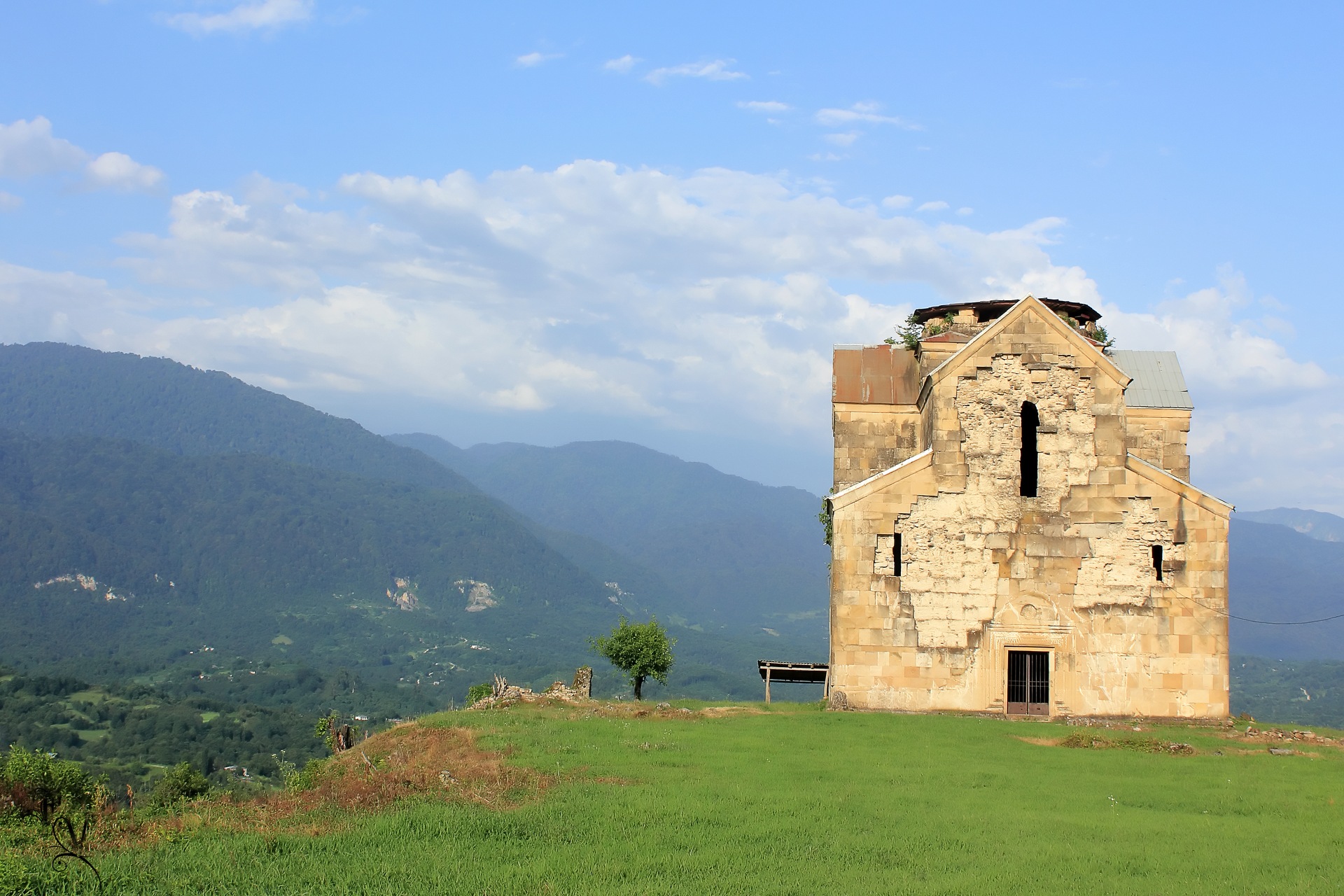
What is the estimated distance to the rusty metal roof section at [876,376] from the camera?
122 feet

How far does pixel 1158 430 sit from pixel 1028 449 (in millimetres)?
8745

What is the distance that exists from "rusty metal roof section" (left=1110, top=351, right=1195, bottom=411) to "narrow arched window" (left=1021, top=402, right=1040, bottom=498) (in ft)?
24.5

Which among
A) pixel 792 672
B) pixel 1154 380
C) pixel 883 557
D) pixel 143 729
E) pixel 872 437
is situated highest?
pixel 1154 380

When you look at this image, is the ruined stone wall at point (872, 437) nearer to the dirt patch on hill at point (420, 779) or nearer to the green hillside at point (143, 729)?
the dirt patch on hill at point (420, 779)

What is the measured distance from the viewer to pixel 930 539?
30453mm

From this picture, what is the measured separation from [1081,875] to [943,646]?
54.4ft

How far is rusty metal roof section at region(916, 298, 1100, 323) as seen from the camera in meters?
39.3

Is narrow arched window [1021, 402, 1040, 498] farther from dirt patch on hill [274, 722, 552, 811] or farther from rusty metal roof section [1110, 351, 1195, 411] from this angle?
dirt patch on hill [274, 722, 552, 811]

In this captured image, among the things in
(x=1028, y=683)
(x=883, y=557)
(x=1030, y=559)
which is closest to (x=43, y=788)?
(x=883, y=557)

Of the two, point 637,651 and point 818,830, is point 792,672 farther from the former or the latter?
point 818,830

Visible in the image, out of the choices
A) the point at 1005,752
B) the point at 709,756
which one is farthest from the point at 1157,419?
the point at 709,756

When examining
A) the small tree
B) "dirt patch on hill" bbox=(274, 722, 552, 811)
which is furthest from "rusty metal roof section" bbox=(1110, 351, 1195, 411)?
"dirt patch on hill" bbox=(274, 722, 552, 811)

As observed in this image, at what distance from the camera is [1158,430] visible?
3734cm

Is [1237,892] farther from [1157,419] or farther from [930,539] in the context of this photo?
[1157,419]
